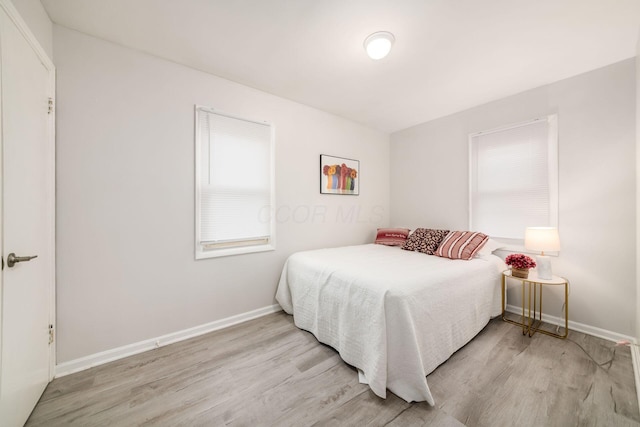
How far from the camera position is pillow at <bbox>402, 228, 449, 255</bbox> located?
2867 mm

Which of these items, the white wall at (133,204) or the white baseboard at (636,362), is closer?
the white baseboard at (636,362)

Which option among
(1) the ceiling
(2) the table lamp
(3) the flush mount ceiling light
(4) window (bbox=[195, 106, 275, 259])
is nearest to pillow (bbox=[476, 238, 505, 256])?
(2) the table lamp

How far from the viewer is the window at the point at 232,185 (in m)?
2.29

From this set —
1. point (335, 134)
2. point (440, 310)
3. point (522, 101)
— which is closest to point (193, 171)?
point (335, 134)

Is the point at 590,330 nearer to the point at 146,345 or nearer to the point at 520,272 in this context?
the point at 520,272

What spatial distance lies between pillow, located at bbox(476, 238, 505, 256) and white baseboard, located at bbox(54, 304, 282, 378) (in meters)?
2.49

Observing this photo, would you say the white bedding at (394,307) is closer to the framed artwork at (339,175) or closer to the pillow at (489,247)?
the pillow at (489,247)

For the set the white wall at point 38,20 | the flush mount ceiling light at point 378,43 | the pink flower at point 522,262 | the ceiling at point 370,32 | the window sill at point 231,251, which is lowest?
the pink flower at point 522,262

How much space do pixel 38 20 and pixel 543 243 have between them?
4155 millimetres

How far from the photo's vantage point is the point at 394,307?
5.03ft

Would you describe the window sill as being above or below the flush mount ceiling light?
below

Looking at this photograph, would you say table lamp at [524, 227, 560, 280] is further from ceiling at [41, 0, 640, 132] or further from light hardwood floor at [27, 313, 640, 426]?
ceiling at [41, 0, 640, 132]

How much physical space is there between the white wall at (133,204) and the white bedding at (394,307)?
31.3 inches

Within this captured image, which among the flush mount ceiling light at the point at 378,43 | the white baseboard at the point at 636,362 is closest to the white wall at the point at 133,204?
the flush mount ceiling light at the point at 378,43
